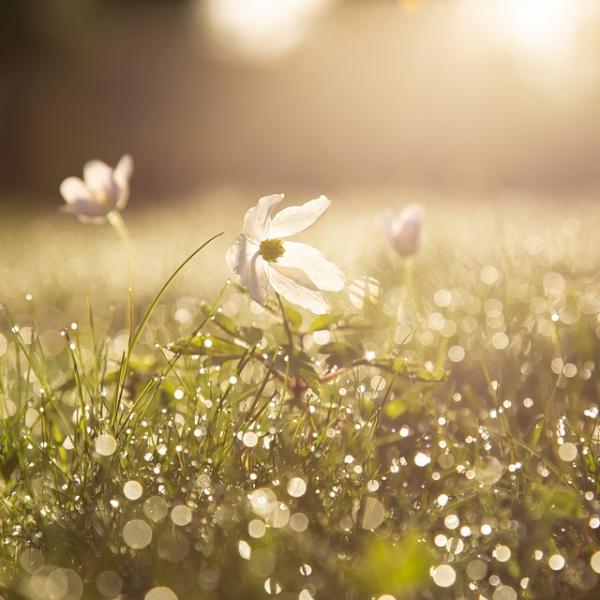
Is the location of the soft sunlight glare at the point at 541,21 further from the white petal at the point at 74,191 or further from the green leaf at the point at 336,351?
the green leaf at the point at 336,351

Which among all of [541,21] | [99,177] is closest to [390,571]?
[99,177]

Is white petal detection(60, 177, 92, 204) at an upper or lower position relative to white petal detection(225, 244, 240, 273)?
lower

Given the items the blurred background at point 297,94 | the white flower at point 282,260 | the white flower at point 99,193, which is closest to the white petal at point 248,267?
the white flower at point 282,260

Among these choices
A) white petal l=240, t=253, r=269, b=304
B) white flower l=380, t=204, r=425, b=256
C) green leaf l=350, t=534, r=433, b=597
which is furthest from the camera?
white flower l=380, t=204, r=425, b=256

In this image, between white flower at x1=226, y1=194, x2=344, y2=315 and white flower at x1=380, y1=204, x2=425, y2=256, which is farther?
white flower at x1=380, y1=204, x2=425, y2=256

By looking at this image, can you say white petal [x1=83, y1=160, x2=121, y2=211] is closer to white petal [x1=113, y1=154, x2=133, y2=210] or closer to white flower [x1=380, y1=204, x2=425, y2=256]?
white petal [x1=113, y1=154, x2=133, y2=210]

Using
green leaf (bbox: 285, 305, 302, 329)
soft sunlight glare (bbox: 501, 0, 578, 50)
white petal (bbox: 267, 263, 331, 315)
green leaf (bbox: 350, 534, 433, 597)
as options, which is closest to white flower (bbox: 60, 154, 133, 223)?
green leaf (bbox: 285, 305, 302, 329)
